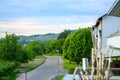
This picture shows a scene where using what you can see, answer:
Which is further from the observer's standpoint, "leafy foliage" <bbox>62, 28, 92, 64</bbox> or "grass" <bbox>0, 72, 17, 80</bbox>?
"leafy foliage" <bbox>62, 28, 92, 64</bbox>

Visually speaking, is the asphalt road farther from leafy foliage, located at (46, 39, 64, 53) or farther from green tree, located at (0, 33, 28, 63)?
leafy foliage, located at (46, 39, 64, 53)

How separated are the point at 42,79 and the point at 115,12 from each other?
28.8 m

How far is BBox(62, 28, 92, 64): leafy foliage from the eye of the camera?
67812 mm

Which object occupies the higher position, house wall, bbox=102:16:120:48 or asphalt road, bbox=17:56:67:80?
house wall, bbox=102:16:120:48

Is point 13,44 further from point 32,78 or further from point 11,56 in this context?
point 32,78

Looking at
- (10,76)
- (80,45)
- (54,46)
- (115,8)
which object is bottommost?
(10,76)

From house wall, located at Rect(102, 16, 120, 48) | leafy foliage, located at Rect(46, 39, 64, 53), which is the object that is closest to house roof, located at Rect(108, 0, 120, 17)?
house wall, located at Rect(102, 16, 120, 48)

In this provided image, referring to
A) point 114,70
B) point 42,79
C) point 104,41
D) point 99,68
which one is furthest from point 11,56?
point 99,68

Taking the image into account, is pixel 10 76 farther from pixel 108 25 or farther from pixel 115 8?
pixel 115 8

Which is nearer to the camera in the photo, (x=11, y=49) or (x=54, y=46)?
(x=11, y=49)

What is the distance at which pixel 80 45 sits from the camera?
226ft

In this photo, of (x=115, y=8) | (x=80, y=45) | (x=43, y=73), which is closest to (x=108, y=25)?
(x=43, y=73)

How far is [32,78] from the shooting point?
50438 millimetres

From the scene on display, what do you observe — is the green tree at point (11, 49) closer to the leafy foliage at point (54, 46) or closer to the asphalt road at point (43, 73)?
the asphalt road at point (43, 73)
